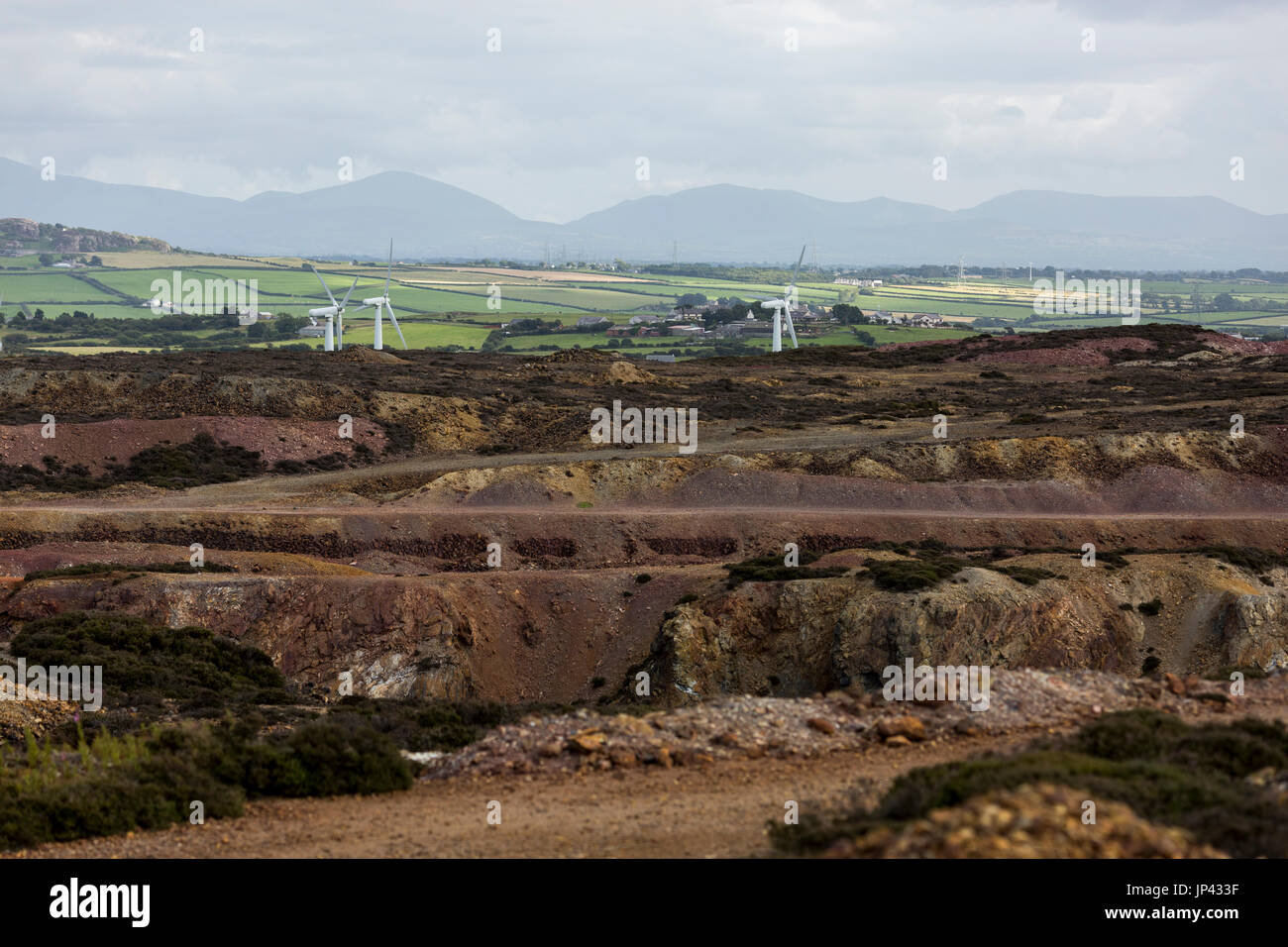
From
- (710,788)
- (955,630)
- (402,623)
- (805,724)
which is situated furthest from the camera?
(402,623)

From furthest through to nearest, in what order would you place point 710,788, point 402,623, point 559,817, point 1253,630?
1. point 1253,630
2. point 402,623
3. point 710,788
4. point 559,817

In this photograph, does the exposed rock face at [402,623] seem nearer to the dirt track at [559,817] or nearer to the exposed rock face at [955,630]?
the exposed rock face at [955,630]

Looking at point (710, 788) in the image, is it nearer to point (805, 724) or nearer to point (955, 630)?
point (805, 724)

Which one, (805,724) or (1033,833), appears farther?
(805,724)

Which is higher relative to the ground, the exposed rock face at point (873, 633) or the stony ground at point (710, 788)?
A: the stony ground at point (710, 788)

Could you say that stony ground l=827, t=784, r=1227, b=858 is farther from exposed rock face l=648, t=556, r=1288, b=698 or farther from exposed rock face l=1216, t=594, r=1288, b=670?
exposed rock face l=1216, t=594, r=1288, b=670

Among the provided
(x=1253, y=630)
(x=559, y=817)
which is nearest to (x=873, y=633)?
(x=1253, y=630)

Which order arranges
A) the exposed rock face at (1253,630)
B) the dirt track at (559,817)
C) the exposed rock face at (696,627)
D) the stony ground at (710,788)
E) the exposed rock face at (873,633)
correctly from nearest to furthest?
the stony ground at (710,788)
the dirt track at (559,817)
the exposed rock face at (873,633)
the exposed rock face at (696,627)
the exposed rock face at (1253,630)

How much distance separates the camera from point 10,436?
58469mm

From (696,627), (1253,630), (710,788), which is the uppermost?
(710,788)

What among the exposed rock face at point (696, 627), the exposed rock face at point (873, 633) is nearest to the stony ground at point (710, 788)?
the exposed rock face at point (873, 633)

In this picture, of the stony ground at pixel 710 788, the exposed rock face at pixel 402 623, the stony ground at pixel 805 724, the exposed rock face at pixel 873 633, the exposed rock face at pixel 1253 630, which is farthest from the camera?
the exposed rock face at pixel 1253 630

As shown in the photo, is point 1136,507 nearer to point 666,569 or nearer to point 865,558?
point 865,558

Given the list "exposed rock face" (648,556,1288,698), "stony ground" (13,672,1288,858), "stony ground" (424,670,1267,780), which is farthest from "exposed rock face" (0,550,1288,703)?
"stony ground" (424,670,1267,780)
